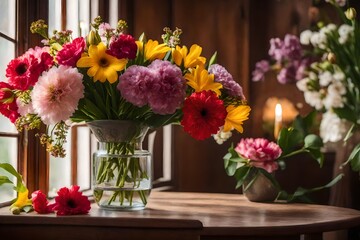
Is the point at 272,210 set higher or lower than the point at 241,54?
lower

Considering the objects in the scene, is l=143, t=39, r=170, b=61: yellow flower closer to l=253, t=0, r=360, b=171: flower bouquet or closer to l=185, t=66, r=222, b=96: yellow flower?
l=185, t=66, r=222, b=96: yellow flower

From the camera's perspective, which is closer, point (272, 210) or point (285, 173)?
point (272, 210)

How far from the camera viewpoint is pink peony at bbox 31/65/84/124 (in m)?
1.50

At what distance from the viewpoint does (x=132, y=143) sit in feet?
5.50

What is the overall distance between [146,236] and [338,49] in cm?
214

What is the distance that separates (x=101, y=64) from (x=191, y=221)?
563 mm

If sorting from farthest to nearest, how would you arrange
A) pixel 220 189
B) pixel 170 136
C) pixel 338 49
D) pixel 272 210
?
pixel 220 189, pixel 170 136, pixel 338 49, pixel 272 210

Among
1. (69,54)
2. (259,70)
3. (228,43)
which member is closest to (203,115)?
(69,54)

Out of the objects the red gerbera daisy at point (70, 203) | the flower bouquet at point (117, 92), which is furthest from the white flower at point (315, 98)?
the red gerbera daisy at point (70, 203)

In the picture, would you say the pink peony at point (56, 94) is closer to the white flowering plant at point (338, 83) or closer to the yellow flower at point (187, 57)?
the yellow flower at point (187, 57)

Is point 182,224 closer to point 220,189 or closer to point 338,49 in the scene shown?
point 338,49

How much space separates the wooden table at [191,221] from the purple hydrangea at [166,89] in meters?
0.25

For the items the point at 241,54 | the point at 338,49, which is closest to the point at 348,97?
the point at 338,49

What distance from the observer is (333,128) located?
3.08 metres
